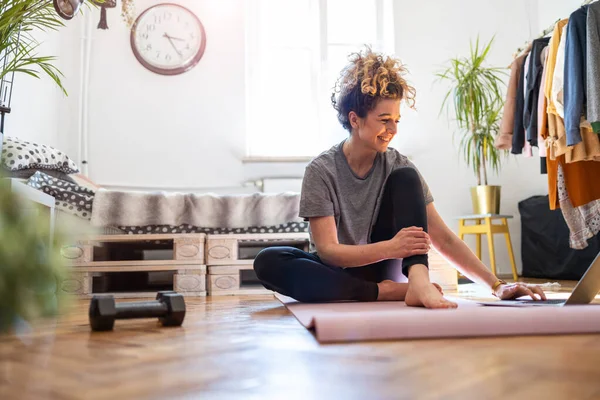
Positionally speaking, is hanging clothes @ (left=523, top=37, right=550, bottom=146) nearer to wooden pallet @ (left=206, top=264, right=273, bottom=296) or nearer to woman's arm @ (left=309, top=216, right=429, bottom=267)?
wooden pallet @ (left=206, top=264, right=273, bottom=296)

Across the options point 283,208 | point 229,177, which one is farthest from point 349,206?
point 229,177

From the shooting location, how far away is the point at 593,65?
2387 millimetres

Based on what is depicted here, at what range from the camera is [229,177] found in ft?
13.8

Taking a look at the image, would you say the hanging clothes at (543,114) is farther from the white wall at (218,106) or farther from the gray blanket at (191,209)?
the white wall at (218,106)

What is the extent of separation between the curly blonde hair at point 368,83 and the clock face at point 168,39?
8.91 feet

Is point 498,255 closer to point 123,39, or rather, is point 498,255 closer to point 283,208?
point 283,208

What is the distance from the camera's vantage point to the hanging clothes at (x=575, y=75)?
7.87ft

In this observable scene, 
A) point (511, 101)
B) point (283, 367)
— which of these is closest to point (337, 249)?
point (283, 367)

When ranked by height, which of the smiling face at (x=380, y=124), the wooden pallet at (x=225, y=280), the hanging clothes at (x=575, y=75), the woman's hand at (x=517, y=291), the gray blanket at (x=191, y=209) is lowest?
the wooden pallet at (x=225, y=280)

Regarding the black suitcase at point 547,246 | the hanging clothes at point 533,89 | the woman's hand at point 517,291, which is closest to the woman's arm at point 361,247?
the woman's hand at point 517,291

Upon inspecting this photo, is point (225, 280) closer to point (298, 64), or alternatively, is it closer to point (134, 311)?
point (134, 311)

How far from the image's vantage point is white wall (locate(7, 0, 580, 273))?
4078mm

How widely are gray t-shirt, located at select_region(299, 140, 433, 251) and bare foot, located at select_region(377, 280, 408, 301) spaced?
5.9 inches

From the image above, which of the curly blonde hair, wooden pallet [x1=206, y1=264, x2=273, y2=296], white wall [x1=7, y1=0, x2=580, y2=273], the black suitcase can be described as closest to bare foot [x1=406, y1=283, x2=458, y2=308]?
the curly blonde hair
